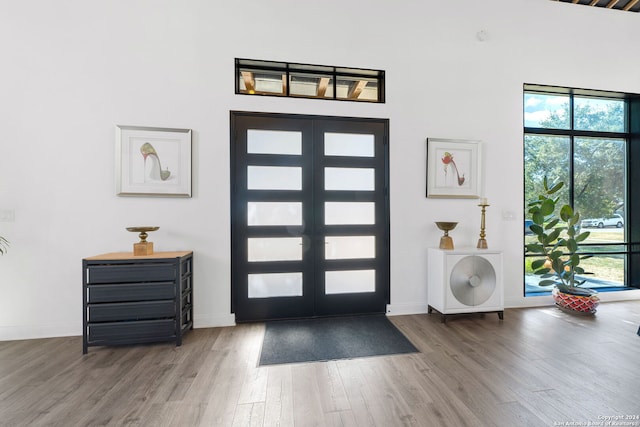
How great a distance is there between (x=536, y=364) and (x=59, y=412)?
3.29 m

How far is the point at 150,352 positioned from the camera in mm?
2350

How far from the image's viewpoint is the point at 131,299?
7.77 ft

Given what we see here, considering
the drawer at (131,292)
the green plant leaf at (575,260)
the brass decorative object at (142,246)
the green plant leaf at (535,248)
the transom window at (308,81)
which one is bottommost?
the drawer at (131,292)

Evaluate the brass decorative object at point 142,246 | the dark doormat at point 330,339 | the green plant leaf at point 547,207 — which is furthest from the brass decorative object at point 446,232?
the brass decorative object at point 142,246

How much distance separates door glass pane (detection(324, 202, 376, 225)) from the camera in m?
3.19

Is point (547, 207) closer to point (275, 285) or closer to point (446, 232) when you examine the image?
point (446, 232)

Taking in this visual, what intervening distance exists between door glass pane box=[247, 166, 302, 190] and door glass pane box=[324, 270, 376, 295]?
112 centimetres

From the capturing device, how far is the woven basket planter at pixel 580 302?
3184 millimetres

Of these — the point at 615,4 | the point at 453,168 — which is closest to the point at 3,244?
the point at 453,168

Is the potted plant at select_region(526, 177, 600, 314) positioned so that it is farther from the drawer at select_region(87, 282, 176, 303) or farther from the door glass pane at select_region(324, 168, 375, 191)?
the drawer at select_region(87, 282, 176, 303)

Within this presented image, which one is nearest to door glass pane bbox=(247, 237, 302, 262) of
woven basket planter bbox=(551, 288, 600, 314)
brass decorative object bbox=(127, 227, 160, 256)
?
brass decorative object bbox=(127, 227, 160, 256)

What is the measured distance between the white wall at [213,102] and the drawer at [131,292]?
50 cm

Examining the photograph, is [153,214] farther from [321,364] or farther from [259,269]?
[321,364]

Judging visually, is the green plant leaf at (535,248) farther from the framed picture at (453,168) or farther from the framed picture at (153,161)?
the framed picture at (153,161)
